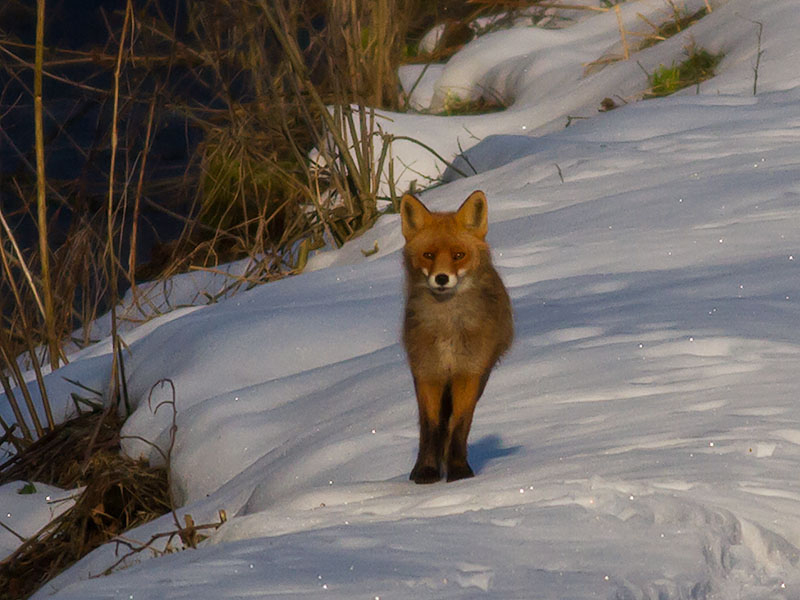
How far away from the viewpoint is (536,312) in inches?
209

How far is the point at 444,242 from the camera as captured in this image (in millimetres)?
3510

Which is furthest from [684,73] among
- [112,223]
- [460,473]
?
[460,473]

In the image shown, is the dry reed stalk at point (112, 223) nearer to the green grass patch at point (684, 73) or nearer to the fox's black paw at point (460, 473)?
the fox's black paw at point (460, 473)

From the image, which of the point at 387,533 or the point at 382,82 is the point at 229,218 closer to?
the point at 382,82

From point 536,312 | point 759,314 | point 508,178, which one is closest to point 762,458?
point 759,314

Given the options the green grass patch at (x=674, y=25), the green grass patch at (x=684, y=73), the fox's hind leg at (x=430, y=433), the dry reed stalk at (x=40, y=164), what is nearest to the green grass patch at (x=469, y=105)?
the green grass patch at (x=674, y=25)

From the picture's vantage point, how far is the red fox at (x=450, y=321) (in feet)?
11.5

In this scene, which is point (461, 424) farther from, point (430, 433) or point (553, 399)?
point (553, 399)

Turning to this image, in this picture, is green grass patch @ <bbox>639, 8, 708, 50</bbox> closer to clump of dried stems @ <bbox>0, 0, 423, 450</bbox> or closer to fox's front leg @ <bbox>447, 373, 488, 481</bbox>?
clump of dried stems @ <bbox>0, 0, 423, 450</bbox>

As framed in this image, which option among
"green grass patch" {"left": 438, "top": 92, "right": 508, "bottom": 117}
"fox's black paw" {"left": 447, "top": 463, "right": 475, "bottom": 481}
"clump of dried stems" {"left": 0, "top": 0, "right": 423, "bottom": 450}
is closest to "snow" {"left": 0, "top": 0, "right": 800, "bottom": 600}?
"fox's black paw" {"left": 447, "top": 463, "right": 475, "bottom": 481}

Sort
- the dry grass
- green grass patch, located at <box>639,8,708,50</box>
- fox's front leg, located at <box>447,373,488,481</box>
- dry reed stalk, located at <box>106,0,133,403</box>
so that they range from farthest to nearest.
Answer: green grass patch, located at <box>639,8,708,50</box> → dry reed stalk, located at <box>106,0,133,403</box> → the dry grass → fox's front leg, located at <box>447,373,488,481</box>

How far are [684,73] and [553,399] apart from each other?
20.3 feet

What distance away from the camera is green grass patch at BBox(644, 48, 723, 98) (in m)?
9.59

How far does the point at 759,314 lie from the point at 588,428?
3.75 ft
